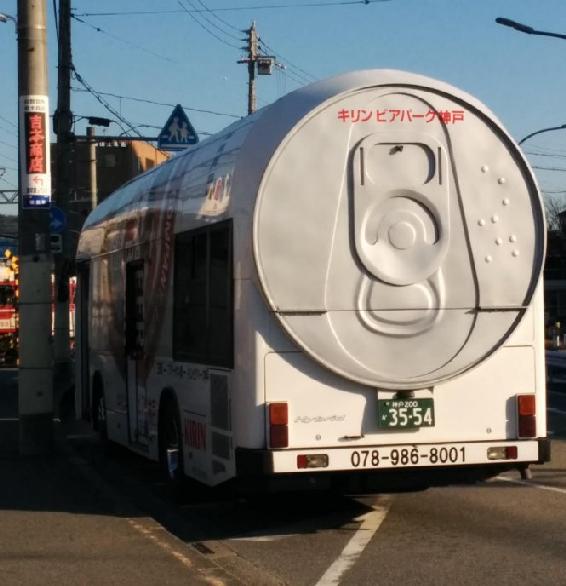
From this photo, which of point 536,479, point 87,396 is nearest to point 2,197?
point 87,396

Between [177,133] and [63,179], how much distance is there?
3222 mm

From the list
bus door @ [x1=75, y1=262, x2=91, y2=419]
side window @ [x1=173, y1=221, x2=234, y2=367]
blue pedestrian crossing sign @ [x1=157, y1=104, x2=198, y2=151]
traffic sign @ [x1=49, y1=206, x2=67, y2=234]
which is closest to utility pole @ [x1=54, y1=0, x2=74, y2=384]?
traffic sign @ [x1=49, y1=206, x2=67, y2=234]

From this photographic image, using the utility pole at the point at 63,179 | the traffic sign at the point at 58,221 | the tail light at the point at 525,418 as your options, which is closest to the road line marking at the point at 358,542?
the tail light at the point at 525,418

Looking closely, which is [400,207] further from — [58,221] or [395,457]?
[58,221]

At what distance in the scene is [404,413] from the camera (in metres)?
9.68

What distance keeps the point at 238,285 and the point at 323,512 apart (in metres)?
2.54

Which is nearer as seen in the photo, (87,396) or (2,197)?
(87,396)

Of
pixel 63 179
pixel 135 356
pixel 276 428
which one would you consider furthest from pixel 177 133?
pixel 276 428

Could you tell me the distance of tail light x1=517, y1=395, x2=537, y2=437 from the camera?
32.4 feet

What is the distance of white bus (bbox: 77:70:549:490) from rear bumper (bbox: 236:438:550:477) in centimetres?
1

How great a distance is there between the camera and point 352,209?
952 centimetres

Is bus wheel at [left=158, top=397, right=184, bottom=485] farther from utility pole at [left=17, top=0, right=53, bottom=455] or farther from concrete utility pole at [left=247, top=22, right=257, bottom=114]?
Result: concrete utility pole at [left=247, top=22, right=257, bottom=114]

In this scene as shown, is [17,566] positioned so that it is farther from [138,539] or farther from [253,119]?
[253,119]

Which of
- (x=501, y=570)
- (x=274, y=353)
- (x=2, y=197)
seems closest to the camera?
(x=501, y=570)
